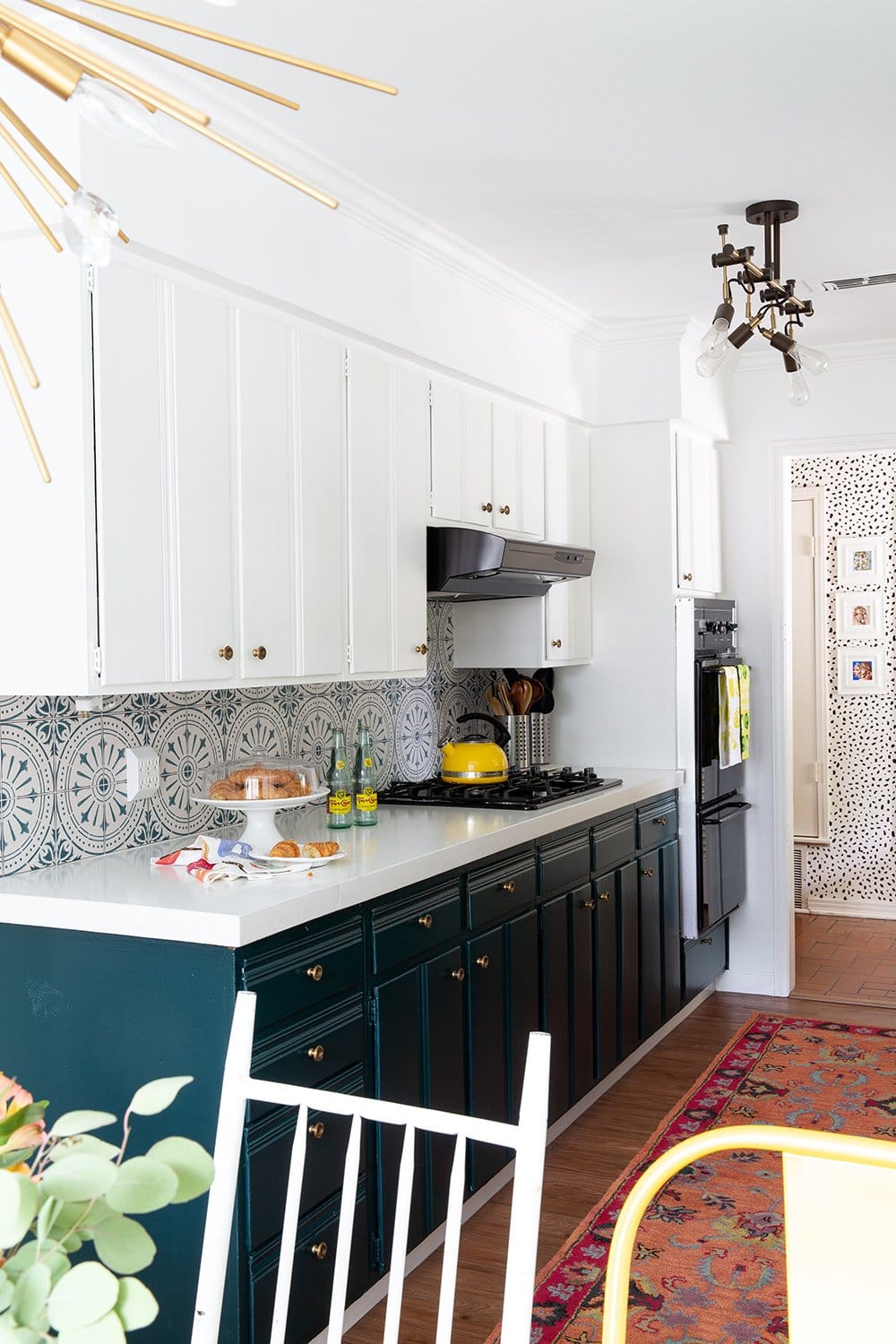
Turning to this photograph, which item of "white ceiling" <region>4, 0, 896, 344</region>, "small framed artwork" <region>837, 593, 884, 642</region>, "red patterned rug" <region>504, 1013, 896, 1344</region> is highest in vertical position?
"white ceiling" <region>4, 0, 896, 344</region>

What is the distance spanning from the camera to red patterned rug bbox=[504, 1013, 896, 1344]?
2711mm

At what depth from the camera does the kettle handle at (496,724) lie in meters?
4.40

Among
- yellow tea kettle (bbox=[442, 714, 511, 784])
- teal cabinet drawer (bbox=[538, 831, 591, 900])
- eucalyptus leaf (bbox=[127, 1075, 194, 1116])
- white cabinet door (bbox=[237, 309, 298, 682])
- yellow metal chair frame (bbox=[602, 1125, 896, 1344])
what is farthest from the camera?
yellow tea kettle (bbox=[442, 714, 511, 784])

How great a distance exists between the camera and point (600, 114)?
2779mm

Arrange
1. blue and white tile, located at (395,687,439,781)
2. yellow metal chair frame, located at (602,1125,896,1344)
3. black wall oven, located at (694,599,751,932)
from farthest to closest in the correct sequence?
1. black wall oven, located at (694,599,751,932)
2. blue and white tile, located at (395,687,439,781)
3. yellow metal chair frame, located at (602,1125,896,1344)

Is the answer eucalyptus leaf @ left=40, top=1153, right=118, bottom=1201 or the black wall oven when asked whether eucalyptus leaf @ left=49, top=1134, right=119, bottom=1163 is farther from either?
the black wall oven

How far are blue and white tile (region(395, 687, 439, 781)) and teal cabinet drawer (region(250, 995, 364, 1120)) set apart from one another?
61.7 inches

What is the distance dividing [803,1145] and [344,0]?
81.0 inches

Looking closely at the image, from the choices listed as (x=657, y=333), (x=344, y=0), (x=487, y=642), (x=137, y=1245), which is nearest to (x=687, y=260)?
(x=657, y=333)

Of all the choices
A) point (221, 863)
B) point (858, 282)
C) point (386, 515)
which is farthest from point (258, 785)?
point (858, 282)

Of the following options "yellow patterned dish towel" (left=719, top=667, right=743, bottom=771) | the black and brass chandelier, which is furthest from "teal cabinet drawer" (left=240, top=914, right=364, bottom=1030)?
"yellow patterned dish towel" (left=719, top=667, right=743, bottom=771)

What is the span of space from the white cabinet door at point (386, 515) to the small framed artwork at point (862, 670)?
12.3 ft

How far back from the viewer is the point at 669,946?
4566 mm

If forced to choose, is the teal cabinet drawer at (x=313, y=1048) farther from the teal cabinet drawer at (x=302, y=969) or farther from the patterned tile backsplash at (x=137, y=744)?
the patterned tile backsplash at (x=137, y=744)
